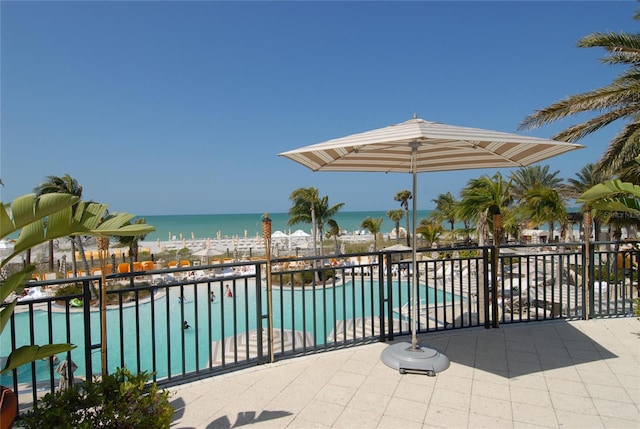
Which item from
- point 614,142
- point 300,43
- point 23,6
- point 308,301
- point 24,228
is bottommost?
Result: point 308,301

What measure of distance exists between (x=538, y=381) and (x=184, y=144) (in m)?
40.0

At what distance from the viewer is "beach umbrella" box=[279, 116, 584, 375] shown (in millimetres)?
2428

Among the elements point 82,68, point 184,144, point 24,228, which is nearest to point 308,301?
point 82,68

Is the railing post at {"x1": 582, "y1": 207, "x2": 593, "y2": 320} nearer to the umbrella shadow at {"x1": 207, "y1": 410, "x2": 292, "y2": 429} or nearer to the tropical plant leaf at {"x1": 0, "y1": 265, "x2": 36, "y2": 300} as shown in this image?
the umbrella shadow at {"x1": 207, "y1": 410, "x2": 292, "y2": 429}

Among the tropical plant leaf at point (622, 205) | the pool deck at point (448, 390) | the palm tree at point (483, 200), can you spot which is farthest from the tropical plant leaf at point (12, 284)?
the palm tree at point (483, 200)

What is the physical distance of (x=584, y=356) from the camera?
10.5 feet

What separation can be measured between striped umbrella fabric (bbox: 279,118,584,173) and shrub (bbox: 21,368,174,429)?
1.90 metres

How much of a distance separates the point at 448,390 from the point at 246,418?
1563mm

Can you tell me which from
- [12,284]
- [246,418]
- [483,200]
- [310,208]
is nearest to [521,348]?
[246,418]

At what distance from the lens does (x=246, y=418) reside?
2.33 m

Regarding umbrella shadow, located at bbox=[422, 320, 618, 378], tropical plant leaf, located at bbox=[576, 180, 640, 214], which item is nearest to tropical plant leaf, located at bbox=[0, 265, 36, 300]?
umbrella shadow, located at bbox=[422, 320, 618, 378]

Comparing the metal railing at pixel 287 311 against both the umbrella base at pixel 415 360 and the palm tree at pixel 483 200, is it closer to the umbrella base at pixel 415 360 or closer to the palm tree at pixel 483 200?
the umbrella base at pixel 415 360

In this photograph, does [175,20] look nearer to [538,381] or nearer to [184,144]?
[538,381]

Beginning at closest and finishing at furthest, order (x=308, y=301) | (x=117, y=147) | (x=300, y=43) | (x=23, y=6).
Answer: (x=23, y=6) → (x=300, y=43) → (x=308, y=301) → (x=117, y=147)
